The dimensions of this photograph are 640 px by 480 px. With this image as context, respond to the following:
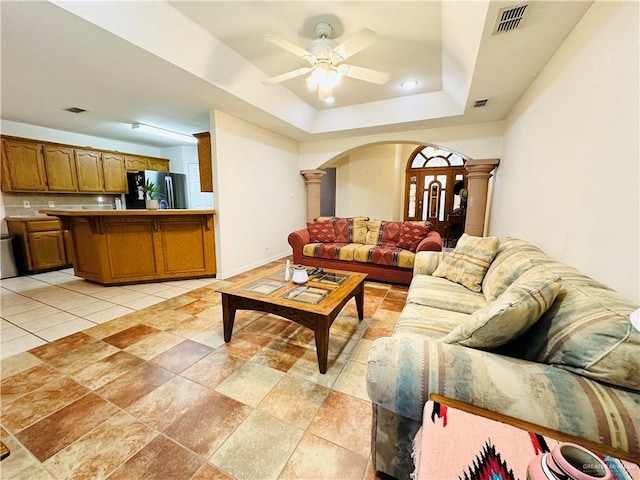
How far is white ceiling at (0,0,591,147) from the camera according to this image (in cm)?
192

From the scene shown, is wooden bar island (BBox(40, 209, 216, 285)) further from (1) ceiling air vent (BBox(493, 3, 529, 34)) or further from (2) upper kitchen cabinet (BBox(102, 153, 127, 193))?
(1) ceiling air vent (BBox(493, 3, 529, 34))

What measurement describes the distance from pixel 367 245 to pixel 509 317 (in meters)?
3.02

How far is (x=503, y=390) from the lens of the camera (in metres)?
0.84

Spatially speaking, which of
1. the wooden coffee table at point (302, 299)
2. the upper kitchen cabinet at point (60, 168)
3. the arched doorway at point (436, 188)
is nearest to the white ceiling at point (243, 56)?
the upper kitchen cabinet at point (60, 168)

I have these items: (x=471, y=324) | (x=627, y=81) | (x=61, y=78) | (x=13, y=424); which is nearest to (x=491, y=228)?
(x=627, y=81)

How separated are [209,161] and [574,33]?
4.01 meters

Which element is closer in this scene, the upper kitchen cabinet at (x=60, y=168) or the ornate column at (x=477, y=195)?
the ornate column at (x=477, y=195)

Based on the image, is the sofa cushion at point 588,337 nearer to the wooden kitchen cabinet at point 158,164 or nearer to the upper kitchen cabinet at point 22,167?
the upper kitchen cabinet at point 22,167

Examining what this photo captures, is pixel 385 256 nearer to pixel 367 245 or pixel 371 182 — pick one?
pixel 367 245

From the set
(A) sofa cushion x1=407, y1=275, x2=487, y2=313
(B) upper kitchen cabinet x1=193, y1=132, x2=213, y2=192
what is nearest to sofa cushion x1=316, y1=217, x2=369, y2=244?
(A) sofa cushion x1=407, y1=275, x2=487, y2=313

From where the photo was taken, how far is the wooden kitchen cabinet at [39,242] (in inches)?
158

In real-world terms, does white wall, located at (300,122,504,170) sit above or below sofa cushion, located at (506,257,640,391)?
above

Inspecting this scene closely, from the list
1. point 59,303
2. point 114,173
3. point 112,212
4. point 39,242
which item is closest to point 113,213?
point 112,212

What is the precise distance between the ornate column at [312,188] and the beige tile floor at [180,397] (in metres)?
3.45
